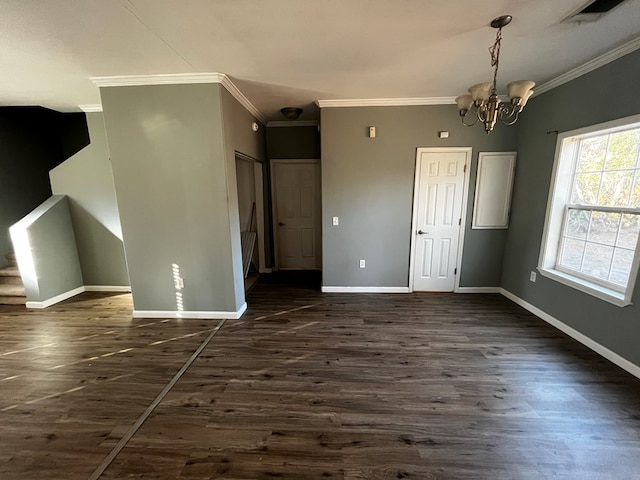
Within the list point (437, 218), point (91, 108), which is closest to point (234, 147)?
point (91, 108)

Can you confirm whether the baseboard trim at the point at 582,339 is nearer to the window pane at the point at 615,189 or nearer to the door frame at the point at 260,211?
the window pane at the point at 615,189

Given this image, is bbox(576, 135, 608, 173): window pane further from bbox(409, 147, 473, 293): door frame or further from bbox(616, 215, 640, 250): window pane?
bbox(409, 147, 473, 293): door frame

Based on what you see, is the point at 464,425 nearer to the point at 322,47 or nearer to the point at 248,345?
the point at 248,345

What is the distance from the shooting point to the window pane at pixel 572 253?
282cm

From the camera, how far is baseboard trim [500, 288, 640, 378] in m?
2.20

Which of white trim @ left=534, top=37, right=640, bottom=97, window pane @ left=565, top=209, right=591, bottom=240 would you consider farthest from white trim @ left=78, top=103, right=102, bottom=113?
window pane @ left=565, top=209, right=591, bottom=240

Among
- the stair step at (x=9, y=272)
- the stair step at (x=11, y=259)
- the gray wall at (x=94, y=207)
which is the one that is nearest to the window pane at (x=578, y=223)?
the gray wall at (x=94, y=207)

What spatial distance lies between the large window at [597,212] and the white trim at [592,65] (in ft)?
1.82

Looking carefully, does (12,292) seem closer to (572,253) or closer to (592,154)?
(572,253)

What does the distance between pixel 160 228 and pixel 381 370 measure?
2.77 metres

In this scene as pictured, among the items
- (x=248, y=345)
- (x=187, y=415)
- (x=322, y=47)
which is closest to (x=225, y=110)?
(x=322, y=47)

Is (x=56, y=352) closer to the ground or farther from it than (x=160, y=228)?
closer to the ground

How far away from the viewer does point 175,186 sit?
9.59ft

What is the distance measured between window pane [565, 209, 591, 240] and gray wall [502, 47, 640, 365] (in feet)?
0.80
